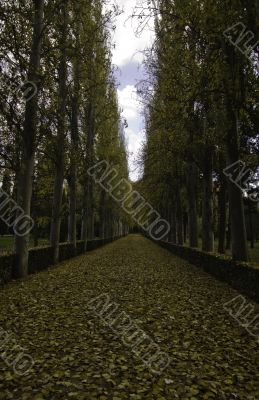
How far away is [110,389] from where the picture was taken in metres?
4.72

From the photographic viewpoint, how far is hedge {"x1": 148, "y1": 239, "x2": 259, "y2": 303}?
10.1 m

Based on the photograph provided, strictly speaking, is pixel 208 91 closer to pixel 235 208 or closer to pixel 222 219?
pixel 235 208

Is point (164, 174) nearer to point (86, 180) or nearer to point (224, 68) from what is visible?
point (86, 180)

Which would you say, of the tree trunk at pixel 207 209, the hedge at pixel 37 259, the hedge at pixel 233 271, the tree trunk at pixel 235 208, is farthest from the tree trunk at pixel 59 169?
the tree trunk at pixel 235 208

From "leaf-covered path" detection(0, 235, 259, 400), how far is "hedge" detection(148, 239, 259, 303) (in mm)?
419

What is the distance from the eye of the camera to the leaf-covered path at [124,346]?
476cm

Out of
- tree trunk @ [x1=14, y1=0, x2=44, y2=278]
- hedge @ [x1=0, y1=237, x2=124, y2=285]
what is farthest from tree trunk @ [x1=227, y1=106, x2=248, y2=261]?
hedge @ [x1=0, y1=237, x2=124, y2=285]

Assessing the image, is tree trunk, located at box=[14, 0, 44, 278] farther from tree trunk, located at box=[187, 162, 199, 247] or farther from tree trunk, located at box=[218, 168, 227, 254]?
tree trunk, located at box=[218, 168, 227, 254]

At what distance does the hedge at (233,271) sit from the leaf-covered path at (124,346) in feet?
1.38

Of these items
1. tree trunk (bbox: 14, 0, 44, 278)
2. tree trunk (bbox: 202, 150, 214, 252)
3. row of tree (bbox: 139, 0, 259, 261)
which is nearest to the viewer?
row of tree (bbox: 139, 0, 259, 261)

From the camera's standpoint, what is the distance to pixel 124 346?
6.39m

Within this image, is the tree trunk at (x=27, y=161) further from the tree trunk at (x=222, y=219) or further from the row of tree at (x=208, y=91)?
the tree trunk at (x=222, y=219)

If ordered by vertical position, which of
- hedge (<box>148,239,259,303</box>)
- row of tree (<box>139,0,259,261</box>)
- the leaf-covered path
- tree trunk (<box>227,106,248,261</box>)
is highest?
row of tree (<box>139,0,259,261</box>)

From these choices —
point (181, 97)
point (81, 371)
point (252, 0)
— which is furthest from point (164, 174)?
point (81, 371)
